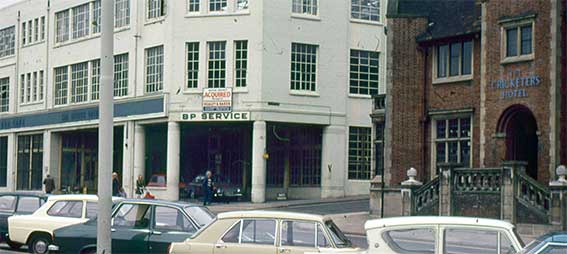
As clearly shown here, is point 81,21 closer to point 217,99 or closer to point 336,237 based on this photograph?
point 217,99

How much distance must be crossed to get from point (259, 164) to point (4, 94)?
1024 inches

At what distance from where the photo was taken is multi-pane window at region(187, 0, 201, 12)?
1850 inches

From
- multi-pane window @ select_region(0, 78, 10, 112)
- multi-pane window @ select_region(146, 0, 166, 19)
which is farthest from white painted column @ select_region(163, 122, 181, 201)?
multi-pane window @ select_region(0, 78, 10, 112)

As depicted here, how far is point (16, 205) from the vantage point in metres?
22.0

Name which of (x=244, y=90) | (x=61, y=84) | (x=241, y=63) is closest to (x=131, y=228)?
(x=244, y=90)

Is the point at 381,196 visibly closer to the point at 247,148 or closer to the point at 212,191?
the point at 212,191

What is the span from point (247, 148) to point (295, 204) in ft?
22.9

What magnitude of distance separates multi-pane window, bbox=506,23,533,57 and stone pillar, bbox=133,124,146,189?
23.9 m

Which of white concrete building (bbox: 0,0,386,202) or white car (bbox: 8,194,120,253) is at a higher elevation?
white concrete building (bbox: 0,0,386,202)

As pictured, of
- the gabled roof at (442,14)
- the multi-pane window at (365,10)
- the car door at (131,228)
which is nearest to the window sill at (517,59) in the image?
the gabled roof at (442,14)

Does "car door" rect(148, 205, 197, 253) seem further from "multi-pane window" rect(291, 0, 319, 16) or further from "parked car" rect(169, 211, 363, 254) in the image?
"multi-pane window" rect(291, 0, 319, 16)

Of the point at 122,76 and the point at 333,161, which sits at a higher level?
the point at 122,76

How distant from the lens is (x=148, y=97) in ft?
159

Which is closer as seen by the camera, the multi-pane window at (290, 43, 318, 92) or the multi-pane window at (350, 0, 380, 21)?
the multi-pane window at (290, 43, 318, 92)
